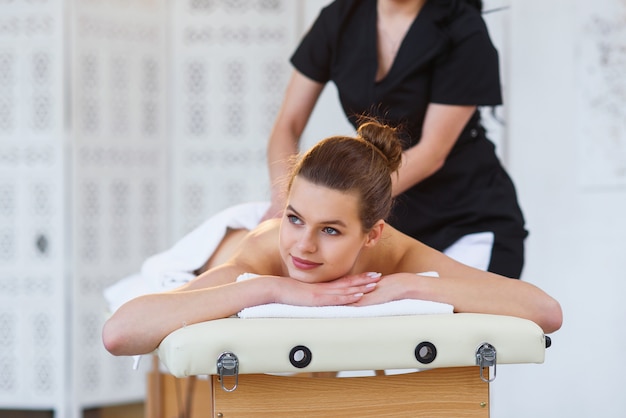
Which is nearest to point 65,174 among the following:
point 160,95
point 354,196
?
point 160,95

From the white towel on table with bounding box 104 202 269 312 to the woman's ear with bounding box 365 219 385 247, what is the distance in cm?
47

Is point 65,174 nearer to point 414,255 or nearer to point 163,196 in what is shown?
point 163,196

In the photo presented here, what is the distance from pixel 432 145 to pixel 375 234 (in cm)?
42

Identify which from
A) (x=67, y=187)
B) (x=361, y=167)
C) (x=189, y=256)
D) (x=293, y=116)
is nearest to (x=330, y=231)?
(x=361, y=167)

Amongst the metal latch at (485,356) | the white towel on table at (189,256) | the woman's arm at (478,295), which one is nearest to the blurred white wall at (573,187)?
the white towel on table at (189,256)

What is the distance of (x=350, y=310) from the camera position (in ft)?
4.87

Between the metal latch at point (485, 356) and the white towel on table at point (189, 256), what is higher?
the white towel on table at point (189, 256)

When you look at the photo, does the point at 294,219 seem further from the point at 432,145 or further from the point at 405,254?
the point at 432,145

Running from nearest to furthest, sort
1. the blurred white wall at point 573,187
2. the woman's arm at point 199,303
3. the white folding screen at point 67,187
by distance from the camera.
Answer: the woman's arm at point 199,303
the blurred white wall at point 573,187
the white folding screen at point 67,187

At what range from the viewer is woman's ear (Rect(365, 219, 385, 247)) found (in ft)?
5.57

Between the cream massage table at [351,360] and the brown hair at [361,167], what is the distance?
26 centimetres

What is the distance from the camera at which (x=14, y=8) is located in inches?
145

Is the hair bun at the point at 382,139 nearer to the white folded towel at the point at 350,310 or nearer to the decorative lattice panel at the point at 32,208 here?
the white folded towel at the point at 350,310

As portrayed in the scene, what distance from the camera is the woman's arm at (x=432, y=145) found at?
206 cm
